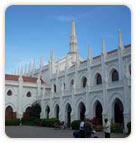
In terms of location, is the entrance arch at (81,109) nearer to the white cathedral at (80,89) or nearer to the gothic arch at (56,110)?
the white cathedral at (80,89)

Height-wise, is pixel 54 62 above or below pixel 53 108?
above

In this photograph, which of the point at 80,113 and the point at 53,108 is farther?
the point at 53,108

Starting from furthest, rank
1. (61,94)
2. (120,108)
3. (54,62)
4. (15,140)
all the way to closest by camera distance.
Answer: (54,62) → (61,94) → (120,108) → (15,140)

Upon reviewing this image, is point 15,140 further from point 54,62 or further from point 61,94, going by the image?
point 54,62

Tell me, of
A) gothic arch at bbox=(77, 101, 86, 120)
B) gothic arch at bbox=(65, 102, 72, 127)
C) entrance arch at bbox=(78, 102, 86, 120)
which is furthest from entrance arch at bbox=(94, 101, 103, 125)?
gothic arch at bbox=(65, 102, 72, 127)

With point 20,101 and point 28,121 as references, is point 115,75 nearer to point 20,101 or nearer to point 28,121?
point 28,121

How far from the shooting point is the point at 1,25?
530 inches

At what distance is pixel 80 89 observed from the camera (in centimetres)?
3378

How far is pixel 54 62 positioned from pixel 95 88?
1952cm

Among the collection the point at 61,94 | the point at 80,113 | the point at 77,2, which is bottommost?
the point at 80,113

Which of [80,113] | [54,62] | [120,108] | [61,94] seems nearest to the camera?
[120,108]

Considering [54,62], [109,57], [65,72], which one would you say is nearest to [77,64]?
[65,72]

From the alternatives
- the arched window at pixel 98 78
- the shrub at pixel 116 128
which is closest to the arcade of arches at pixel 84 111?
the arched window at pixel 98 78

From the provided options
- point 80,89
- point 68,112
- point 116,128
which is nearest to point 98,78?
point 80,89
